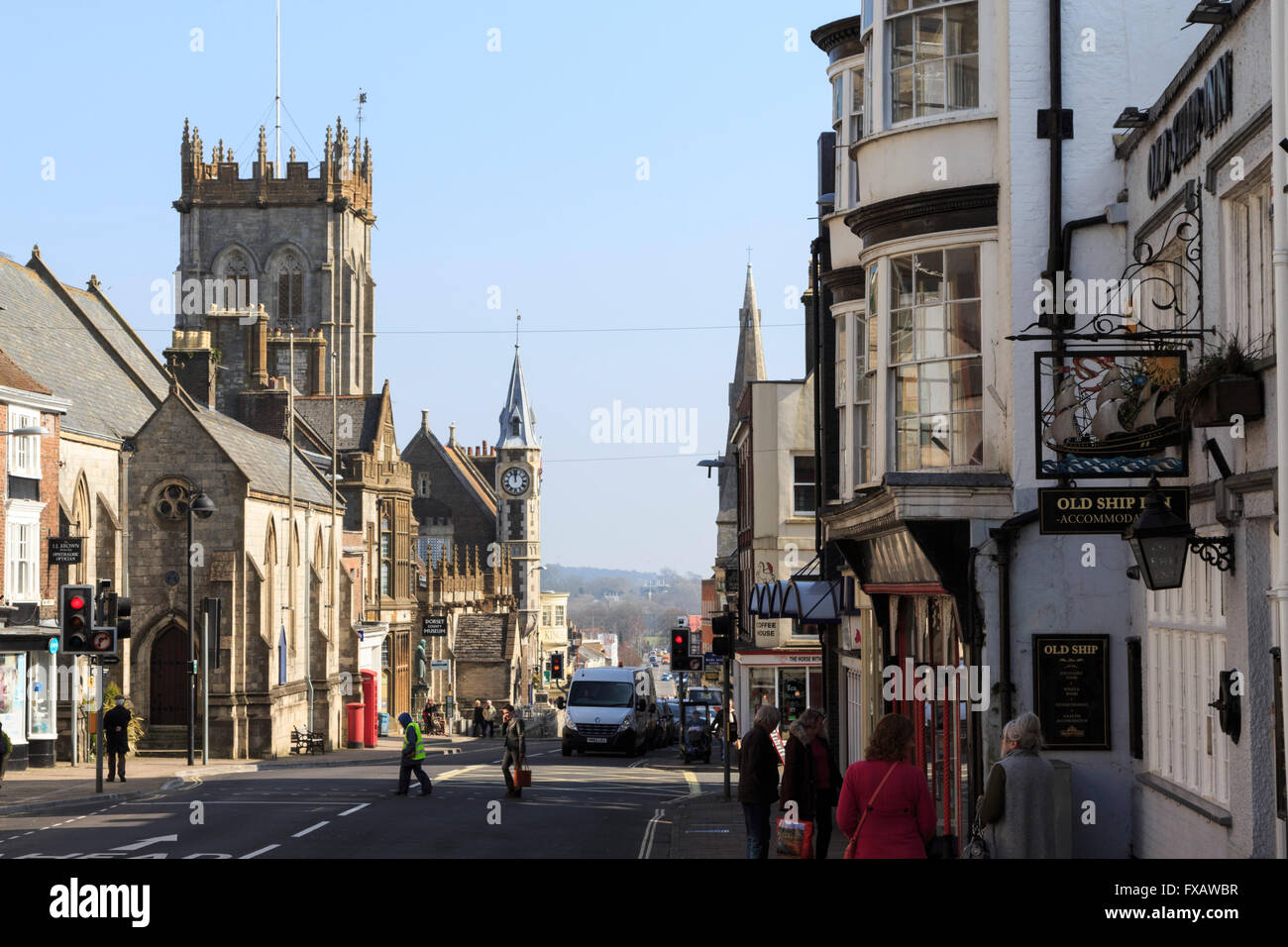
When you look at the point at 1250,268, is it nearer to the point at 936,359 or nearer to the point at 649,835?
the point at 936,359

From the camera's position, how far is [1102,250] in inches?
566

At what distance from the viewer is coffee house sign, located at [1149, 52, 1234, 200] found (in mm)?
10852

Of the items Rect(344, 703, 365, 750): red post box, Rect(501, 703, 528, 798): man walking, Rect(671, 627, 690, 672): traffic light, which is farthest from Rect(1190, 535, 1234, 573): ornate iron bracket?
Rect(344, 703, 365, 750): red post box

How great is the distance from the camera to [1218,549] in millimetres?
10711

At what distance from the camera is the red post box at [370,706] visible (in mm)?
58719

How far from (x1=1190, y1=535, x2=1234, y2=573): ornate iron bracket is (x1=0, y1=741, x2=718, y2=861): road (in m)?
9.54

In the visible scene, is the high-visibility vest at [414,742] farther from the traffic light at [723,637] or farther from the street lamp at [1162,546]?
the street lamp at [1162,546]

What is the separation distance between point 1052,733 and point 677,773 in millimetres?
24064

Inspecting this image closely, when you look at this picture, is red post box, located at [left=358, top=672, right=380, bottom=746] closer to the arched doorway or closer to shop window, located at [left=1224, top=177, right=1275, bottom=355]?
the arched doorway

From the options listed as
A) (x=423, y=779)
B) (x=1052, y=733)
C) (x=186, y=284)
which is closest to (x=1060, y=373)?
(x=1052, y=733)

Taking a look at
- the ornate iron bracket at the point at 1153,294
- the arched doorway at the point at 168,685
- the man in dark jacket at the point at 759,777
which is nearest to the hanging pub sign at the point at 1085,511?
the ornate iron bracket at the point at 1153,294

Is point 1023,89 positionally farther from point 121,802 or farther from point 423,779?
point 121,802

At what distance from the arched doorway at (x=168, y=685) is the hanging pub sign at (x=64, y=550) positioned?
31.9 feet

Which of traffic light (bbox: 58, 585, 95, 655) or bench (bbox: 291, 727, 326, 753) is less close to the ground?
traffic light (bbox: 58, 585, 95, 655)
